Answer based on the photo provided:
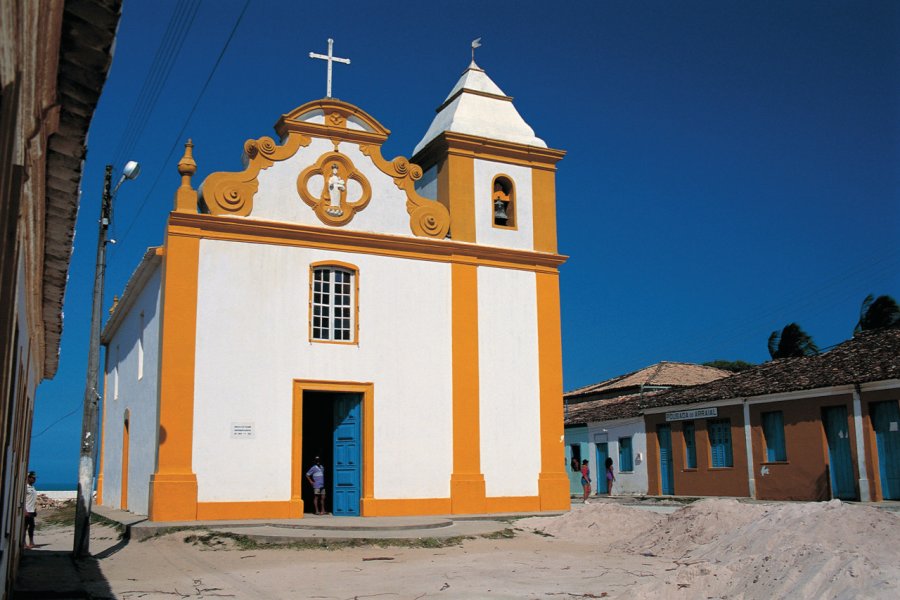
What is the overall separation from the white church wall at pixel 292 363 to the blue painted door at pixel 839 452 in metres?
11.1

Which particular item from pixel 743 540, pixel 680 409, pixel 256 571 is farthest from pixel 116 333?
pixel 743 540

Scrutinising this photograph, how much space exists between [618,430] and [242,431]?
60.6ft

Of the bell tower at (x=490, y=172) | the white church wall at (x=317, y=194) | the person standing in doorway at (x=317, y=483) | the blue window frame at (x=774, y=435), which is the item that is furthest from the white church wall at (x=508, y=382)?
the blue window frame at (x=774, y=435)

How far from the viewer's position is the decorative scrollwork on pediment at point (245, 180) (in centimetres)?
1720

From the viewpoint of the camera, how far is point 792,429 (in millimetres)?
24297

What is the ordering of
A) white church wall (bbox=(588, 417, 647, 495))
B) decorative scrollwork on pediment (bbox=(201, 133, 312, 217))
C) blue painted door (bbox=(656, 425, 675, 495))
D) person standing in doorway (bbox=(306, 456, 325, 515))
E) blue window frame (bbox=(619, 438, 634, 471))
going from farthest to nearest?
blue window frame (bbox=(619, 438, 634, 471)) < white church wall (bbox=(588, 417, 647, 495)) < blue painted door (bbox=(656, 425, 675, 495)) < person standing in doorway (bbox=(306, 456, 325, 515)) < decorative scrollwork on pediment (bbox=(201, 133, 312, 217))

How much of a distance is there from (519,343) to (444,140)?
4.76 m

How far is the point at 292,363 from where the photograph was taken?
17.2 meters

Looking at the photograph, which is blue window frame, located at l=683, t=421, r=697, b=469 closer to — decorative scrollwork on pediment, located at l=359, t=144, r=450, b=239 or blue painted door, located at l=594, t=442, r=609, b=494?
blue painted door, located at l=594, t=442, r=609, b=494

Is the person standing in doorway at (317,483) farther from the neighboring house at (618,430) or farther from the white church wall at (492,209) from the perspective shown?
the neighboring house at (618,430)

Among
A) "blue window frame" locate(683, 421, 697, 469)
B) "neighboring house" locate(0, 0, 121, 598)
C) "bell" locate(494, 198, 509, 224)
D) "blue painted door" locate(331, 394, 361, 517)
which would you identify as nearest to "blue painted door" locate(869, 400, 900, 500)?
"blue window frame" locate(683, 421, 697, 469)

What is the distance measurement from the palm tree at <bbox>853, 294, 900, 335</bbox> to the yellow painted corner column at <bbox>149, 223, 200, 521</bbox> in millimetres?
30693

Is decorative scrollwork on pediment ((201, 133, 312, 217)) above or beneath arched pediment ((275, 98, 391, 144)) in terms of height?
beneath

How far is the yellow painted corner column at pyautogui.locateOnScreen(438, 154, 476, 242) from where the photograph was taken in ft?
64.0
